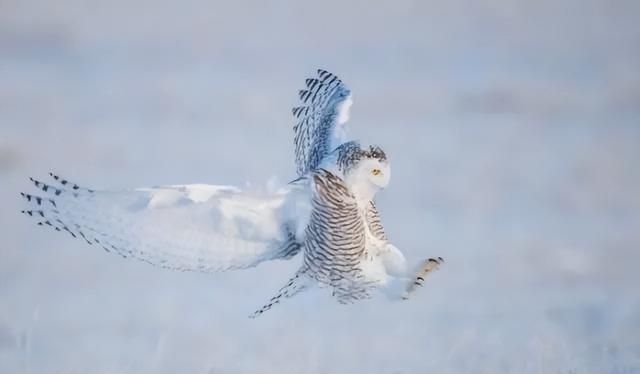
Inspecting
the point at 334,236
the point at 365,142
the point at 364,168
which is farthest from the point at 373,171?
the point at 365,142

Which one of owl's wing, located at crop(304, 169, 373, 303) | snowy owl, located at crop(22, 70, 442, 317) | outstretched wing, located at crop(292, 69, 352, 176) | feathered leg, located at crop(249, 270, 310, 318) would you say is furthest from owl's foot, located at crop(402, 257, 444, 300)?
outstretched wing, located at crop(292, 69, 352, 176)

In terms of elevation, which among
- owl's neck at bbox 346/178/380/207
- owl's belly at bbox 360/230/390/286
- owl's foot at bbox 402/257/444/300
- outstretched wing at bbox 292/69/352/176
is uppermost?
outstretched wing at bbox 292/69/352/176

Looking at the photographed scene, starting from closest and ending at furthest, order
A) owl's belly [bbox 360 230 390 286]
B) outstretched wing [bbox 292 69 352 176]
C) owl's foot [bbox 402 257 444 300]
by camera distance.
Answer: owl's foot [bbox 402 257 444 300]
owl's belly [bbox 360 230 390 286]
outstretched wing [bbox 292 69 352 176]

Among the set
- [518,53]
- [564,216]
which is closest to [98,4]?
[518,53]

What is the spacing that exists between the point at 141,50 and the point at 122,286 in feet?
3.48

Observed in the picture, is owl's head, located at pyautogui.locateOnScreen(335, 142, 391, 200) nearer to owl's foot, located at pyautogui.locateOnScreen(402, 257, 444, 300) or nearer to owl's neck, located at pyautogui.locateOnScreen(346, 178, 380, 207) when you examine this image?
owl's neck, located at pyautogui.locateOnScreen(346, 178, 380, 207)

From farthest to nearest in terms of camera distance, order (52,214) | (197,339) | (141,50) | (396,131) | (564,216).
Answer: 1. (141,50)
2. (396,131)
3. (564,216)
4. (197,339)
5. (52,214)

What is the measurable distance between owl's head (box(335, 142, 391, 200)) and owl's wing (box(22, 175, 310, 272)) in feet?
0.33

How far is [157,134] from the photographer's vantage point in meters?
3.59

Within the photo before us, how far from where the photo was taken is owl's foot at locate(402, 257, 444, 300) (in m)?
2.46

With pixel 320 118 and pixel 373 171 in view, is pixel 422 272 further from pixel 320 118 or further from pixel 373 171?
pixel 320 118

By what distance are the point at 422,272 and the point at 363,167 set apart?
21 centimetres

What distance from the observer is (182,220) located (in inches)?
100

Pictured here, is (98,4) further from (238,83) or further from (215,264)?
A: (215,264)
